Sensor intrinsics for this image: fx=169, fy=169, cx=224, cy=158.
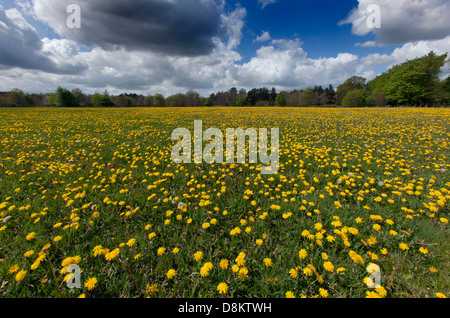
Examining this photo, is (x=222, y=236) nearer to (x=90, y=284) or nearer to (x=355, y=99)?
(x=90, y=284)

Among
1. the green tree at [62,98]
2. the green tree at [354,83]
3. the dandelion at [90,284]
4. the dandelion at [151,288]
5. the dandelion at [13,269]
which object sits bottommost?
the dandelion at [151,288]

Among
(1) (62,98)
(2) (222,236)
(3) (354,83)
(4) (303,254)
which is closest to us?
(4) (303,254)

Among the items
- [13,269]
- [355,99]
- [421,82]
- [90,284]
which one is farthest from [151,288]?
[421,82]

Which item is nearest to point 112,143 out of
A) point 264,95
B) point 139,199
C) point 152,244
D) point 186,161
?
point 186,161

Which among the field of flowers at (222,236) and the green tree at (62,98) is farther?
the green tree at (62,98)

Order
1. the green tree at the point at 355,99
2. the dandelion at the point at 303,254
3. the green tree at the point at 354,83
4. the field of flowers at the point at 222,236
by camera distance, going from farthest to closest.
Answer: the green tree at the point at 354,83 < the green tree at the point at 355,99 < the dandelion at the point at 303,254 < the field of flowers at the point at 222,236

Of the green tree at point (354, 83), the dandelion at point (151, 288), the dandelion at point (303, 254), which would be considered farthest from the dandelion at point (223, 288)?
the green tree at point (354, 83)

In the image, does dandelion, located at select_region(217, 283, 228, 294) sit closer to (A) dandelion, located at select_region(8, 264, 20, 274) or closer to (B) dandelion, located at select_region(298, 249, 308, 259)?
(B) dandelion, located at select_region(298, 249, 308, 259)

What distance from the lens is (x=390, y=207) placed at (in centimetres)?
257

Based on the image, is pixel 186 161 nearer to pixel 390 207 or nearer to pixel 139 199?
pixel 139 199

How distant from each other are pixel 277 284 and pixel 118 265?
1.63 m

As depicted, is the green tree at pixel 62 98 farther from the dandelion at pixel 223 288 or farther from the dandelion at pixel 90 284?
the dandelion at pixel 223 288

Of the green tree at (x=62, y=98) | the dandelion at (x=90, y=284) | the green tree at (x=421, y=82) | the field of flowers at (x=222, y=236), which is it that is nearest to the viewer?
Answer: the dandelion at (x=90, y=284)
